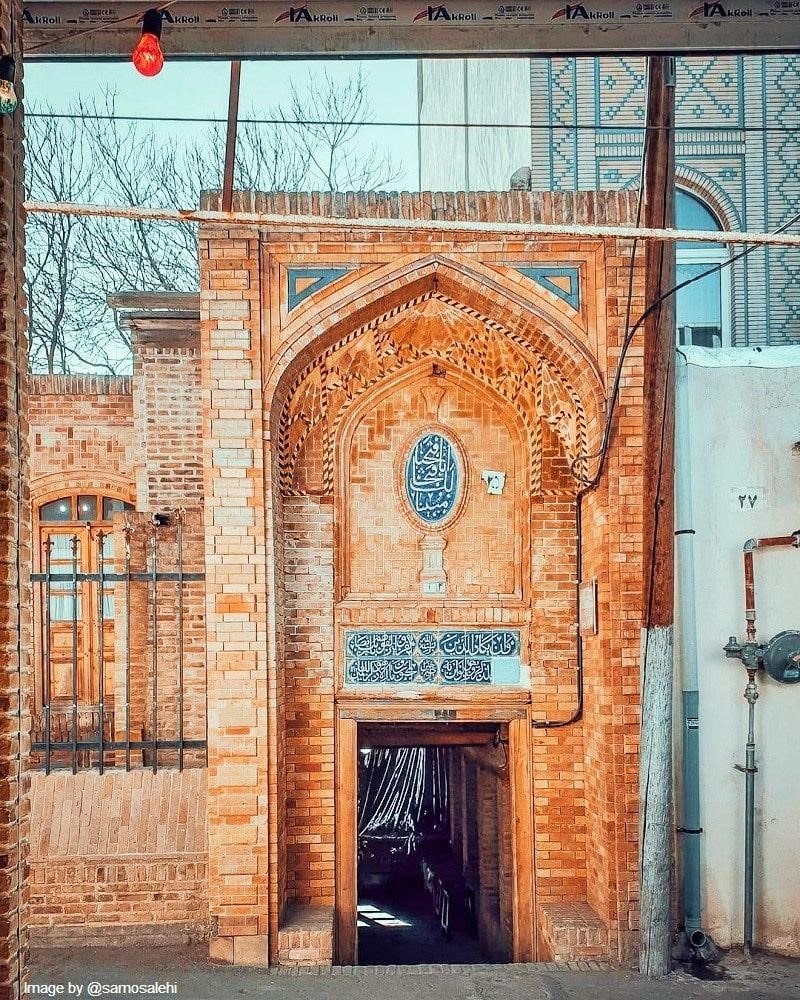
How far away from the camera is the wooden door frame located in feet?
26.3

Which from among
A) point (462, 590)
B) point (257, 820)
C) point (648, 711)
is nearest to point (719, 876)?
point (648, 711)

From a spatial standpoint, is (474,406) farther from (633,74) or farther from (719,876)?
(633,74)

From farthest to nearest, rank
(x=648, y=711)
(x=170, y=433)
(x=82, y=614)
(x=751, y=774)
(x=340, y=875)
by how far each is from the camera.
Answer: (x=82, y=614) → (x=170, y=433) → (x=340, y=875) → (x=751, y=774) → (x=648, y=711)

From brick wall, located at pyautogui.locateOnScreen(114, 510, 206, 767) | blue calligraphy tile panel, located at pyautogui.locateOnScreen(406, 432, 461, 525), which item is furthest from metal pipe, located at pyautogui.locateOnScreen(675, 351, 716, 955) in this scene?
brick wall, located at pyautogui.locateOnScreen(114, 510, 206, 767)

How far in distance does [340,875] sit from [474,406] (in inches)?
151

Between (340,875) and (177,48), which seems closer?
(177,48)

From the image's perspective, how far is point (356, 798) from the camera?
8.12 m

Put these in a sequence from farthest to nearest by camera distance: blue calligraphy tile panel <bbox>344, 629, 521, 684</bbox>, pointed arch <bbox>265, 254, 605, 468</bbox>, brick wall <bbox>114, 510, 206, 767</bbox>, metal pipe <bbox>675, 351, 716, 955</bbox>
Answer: brick wall <bbox>114, 510, 206, 767</bbox>
blue calligraphy tile panel <bbox>344, 629, 521, 684</bbox>
pointed arch <bbox>265, 254, 605, 468</bbox>
metal pipe <bbox>675, 351, 716, 955</bbox>

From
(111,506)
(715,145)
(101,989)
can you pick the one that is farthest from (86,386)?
(715,145)

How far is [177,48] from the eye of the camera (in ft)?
16.2

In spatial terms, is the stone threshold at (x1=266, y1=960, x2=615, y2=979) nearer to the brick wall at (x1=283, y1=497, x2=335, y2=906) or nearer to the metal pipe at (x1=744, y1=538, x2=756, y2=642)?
the brick wall at (x1=283, y1=497, x2=335, y2=906)

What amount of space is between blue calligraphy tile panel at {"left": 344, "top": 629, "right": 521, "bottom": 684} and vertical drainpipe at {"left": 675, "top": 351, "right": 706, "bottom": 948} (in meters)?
1.36

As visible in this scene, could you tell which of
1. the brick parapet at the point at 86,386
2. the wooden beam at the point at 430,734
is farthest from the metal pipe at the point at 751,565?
the brick parapet at the point at 86,386

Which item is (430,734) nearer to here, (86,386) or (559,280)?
(559,280)
